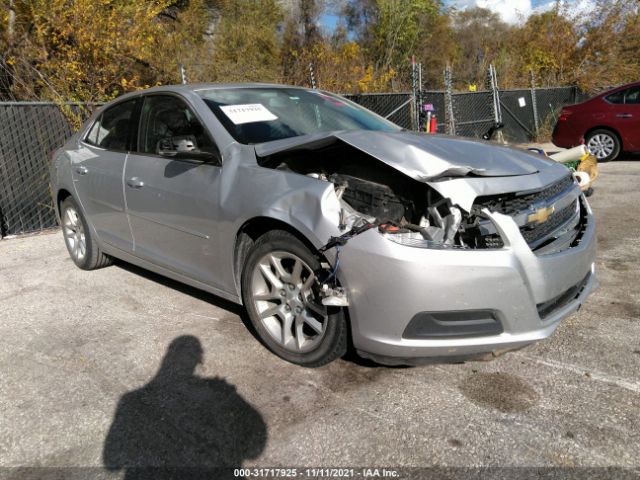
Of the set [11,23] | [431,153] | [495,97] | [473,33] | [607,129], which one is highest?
[473,33]

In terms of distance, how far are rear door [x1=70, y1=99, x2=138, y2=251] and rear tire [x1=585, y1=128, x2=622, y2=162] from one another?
9272mm

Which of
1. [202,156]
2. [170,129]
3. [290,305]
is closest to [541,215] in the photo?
[290,305]

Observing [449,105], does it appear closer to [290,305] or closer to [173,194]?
[173,194]

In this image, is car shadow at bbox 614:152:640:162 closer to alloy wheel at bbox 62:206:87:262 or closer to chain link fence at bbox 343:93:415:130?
chain link fence at bbox 343:93:415:130

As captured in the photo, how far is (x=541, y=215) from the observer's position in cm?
270

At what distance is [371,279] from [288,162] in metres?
0.99

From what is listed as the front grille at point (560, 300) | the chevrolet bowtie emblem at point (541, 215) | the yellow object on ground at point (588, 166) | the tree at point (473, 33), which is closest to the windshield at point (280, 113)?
Answer: the chevrolet bowtie emblem at point (541, 215)

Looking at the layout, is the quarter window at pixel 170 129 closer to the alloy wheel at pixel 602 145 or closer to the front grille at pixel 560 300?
the front grille at pixel 560 300

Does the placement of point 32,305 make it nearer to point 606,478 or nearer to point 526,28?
point 606,478

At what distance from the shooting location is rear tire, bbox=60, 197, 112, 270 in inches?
188

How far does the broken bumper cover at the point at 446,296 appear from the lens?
2.36 metres

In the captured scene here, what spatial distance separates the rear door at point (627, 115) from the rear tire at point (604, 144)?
5.7 inches

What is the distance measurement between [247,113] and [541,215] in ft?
6.38

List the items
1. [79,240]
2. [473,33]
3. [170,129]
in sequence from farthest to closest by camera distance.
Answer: [473,33]
[79,240]
[170,129]
